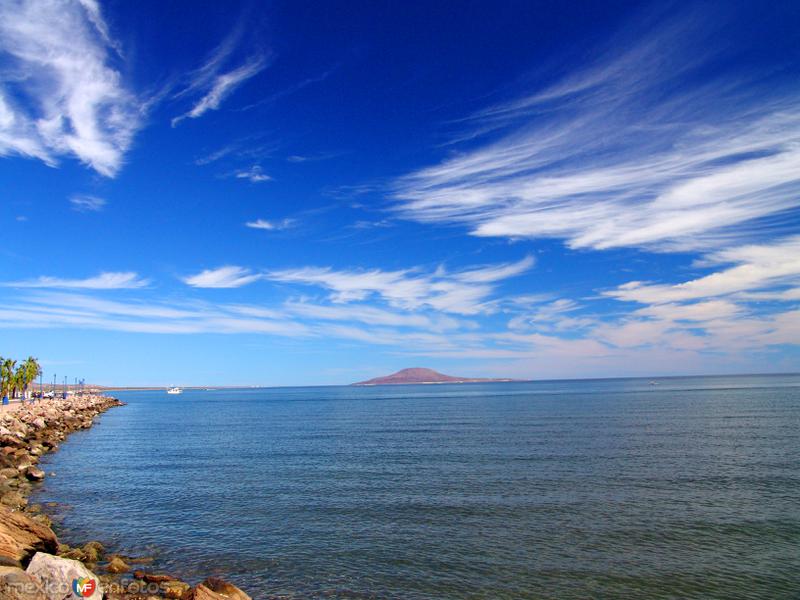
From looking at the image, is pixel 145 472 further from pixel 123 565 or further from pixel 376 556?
pixel 376 556

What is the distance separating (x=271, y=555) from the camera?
86.0ft

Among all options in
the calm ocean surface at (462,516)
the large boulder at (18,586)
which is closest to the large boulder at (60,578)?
the large boulder at (18,586)

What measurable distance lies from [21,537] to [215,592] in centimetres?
972

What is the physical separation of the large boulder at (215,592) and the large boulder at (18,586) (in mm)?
4841

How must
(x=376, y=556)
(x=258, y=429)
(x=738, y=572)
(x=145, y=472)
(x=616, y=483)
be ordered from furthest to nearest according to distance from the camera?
(x=258, y=429)
(x=145, y=472)
(x=616, y=483)
(x=376, y=556)
(x=738, y=572)

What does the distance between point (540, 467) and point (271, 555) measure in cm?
2790

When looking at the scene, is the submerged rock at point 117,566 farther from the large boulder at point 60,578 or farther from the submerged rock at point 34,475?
the submerged rock at point 34,475

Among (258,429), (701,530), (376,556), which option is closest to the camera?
(376,556)

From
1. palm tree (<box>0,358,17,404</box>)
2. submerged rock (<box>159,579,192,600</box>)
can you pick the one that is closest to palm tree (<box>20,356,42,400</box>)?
palm tree (<box>0,358,17,404</box>)

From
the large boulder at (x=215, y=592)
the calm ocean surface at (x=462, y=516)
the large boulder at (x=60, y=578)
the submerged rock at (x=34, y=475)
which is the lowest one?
the calm ocean surface at (x=462, y=516)

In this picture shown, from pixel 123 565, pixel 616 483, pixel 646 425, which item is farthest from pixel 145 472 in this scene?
pixel 646 425

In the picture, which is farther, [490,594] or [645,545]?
[645,545]

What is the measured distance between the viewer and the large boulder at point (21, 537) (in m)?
20.3

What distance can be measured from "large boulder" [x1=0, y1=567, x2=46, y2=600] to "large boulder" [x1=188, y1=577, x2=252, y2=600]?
4841mm
